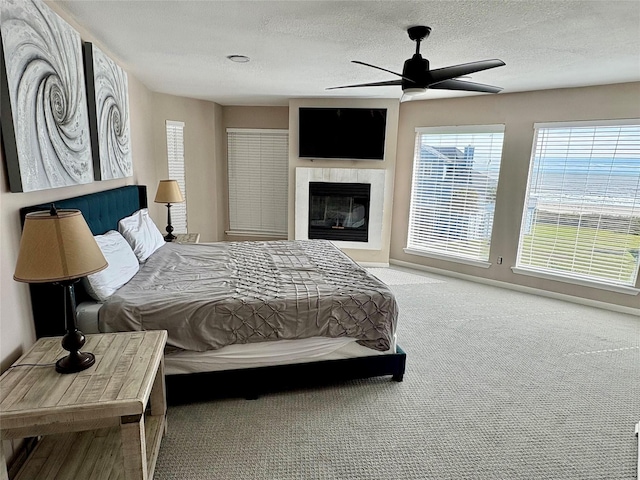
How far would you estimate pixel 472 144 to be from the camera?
508 centimetres

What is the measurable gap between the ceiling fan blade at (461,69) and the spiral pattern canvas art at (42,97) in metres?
2.33

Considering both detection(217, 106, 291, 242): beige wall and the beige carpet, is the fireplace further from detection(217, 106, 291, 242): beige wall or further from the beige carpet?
the beige carpet

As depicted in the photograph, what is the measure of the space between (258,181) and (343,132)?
1.81 metres

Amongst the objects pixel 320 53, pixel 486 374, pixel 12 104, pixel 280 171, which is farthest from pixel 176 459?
pixel 280 171

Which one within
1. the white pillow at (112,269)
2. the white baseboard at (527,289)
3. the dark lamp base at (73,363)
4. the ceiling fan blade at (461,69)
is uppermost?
the ceiling fan blade at (461,69)

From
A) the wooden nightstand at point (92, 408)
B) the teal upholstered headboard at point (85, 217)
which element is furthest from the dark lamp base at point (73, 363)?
the teal upholstered headboard at point (85, 217)

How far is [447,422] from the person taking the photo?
2332mm

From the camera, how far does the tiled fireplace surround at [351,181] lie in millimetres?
5551

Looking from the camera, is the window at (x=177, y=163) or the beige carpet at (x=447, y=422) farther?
the window at (x=177, y=163)

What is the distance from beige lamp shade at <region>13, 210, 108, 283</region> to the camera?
1444 millimetres

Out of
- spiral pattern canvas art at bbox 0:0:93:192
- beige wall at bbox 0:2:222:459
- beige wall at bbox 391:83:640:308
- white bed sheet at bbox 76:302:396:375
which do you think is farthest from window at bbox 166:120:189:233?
beige wall at bbox 391:83:640:308

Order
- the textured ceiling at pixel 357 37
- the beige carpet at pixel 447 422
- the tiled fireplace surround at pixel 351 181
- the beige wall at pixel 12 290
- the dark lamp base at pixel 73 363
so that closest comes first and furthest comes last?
1. the dark lamp base at pixel 73 363
2. the beige wall at pixel 12 290
3. the beige carpet at pixel 447 422
4. the textured ceiling at pixel 357 37
5. the tiled fireplace surround at pixel 351 181

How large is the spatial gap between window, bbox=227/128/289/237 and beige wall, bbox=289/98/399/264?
582 mm

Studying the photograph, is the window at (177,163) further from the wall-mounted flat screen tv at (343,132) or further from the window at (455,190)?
the window at (455,190)
